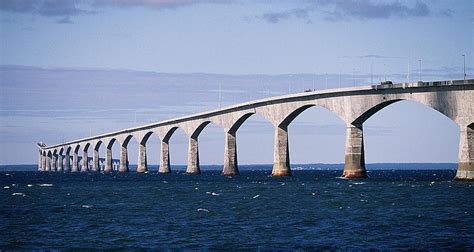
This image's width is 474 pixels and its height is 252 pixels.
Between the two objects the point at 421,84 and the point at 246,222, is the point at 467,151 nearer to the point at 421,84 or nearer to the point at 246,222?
the point at 421,84

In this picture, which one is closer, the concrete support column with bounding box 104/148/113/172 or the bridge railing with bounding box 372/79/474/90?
the bridge railing with bounding box 372/79/474/90

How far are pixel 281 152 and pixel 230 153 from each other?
14628mm

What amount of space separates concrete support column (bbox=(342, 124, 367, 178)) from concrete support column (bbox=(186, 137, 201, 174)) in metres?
44.4

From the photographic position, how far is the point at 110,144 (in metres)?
181

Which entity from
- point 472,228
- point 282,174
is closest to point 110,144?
point 282,174

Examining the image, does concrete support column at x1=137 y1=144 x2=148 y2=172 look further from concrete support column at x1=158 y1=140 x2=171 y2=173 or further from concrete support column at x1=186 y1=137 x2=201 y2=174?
concrete support column at x1=186 y1=137 x2=201 y2=174

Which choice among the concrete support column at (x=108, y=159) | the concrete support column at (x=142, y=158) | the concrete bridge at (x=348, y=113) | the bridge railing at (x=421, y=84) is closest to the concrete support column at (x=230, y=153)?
the concrete bridge at (x=348, y=113)

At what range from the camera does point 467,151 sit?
7012 cm

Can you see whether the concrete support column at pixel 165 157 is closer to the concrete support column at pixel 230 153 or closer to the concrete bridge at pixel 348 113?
the concrete bridge at pixel 348 113

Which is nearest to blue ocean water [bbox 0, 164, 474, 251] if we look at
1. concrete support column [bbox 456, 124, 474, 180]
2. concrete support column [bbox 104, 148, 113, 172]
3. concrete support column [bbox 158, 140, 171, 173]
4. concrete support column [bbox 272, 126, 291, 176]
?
concrete support column [bbox 456, 124, 474, 180]

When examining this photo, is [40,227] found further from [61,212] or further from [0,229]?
[61,212]

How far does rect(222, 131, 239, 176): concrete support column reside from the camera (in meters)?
114

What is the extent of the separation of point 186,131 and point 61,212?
83730mm

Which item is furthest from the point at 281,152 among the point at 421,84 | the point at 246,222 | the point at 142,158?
the point at 142,158
